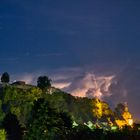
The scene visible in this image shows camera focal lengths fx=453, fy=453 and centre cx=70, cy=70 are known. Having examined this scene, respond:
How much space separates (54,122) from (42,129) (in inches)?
148

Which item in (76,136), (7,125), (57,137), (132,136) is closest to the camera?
(132,136)

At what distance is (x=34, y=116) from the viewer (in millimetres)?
91688

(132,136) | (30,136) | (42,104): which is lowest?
(132,136)

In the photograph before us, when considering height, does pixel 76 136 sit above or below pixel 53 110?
below

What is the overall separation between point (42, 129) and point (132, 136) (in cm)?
3572

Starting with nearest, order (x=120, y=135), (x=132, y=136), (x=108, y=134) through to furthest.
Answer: (x=132, y=136), (x=120, y=135), (x=108, y=134)

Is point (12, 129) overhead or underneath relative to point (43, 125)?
overhead

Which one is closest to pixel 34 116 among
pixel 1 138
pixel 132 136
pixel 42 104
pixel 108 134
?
pixel 42 104

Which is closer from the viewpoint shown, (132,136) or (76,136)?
(132,136)

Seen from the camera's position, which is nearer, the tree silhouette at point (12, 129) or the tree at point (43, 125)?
the tree at point (43, 125)

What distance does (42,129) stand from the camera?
90.6 metres

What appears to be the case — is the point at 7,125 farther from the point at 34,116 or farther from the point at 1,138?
the point at 34,116

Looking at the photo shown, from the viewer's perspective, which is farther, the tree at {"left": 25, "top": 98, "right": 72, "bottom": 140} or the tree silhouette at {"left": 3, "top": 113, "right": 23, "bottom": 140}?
the tree silhouette at {"left": 3, "top": 113, "right": 23, "bottom": 140}

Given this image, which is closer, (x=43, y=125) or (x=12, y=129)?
(x=43, y=125)
